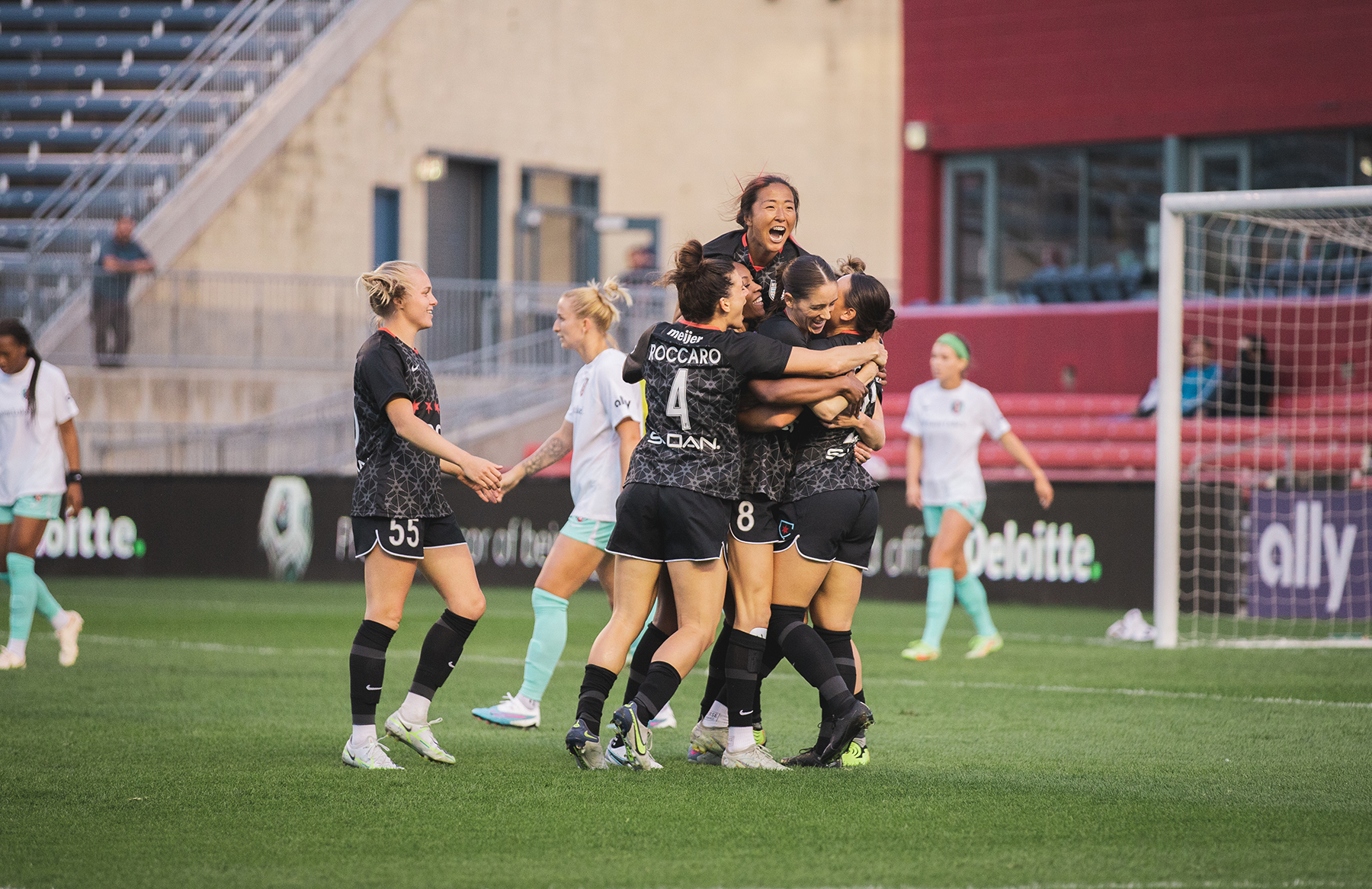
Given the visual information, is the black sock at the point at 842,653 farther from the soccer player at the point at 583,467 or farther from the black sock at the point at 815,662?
the soccer player at the point at 583,467

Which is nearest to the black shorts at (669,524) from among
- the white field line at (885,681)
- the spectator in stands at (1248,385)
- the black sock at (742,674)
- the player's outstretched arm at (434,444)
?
the black sock at (742,674)

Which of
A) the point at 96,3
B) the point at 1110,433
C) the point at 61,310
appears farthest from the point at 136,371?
the point at 1110,433

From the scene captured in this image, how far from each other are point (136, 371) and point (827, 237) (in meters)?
14.2

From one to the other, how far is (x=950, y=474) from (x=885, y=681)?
6.33 ft

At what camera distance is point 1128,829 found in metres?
5.64

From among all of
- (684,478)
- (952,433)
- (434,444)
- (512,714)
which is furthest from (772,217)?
(952,433)

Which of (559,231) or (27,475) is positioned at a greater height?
(559,231)

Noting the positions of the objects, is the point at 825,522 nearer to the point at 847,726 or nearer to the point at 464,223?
the point at 847,726

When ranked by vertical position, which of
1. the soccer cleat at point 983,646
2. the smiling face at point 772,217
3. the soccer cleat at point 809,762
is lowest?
the soccer cleat at point 983,646

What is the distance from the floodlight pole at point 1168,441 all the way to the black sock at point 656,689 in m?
Result: 6.71

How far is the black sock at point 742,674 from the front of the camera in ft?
22.1

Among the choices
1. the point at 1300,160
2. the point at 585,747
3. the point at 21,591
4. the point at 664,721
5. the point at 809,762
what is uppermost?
the point at 1300,160

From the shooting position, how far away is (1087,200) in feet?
72.4

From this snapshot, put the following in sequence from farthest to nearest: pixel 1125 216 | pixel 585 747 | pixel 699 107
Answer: pixel 699 107, pixel 1125 216, pixel 585 747
